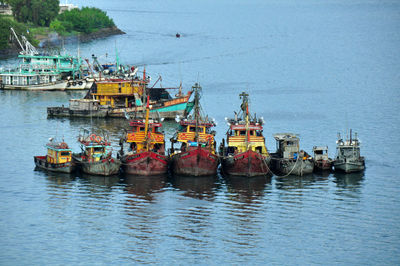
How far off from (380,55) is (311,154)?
116710 mm

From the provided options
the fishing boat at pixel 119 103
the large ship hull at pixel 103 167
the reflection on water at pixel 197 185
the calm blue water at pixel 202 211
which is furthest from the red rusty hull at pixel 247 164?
the fishing boat at pixel 119 103

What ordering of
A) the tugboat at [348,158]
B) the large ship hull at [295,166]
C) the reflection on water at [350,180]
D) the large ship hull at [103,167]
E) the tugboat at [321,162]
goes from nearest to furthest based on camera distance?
1. the reflection on water at [350,180]
2. the large ship hull at [103,167]
3. the large ship hull at [295,166]
4. the tugboat at [348,158]
5. the tugboat at [321,162]

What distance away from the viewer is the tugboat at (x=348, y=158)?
79125 millimetres

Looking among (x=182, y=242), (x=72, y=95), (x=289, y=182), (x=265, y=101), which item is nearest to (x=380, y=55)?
(x=265, y=101)

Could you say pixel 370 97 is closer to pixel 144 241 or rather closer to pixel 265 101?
pixel 265 101

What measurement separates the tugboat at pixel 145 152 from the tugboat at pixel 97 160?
1.55m

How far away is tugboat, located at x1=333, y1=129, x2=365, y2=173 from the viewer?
79.1 metres

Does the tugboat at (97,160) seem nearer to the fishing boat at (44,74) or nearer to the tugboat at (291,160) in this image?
the tugboat at (291,160)

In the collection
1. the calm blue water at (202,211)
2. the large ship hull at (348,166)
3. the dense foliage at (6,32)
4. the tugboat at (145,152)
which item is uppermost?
Result: the dense foliage at (6,32)

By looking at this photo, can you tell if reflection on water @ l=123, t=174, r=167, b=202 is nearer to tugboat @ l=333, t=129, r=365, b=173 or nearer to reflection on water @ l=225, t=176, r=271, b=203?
reflection on water @ l=225, t=176, r=271, b=203

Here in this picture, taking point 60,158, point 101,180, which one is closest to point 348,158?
point 101,180

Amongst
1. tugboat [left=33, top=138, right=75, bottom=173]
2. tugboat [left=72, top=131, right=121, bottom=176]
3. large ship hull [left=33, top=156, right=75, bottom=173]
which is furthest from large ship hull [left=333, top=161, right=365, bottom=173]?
tugboat [left=33, top=138, right=75, bottom=173]

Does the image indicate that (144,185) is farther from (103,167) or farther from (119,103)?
(119,103)

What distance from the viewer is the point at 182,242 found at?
61406 mm
